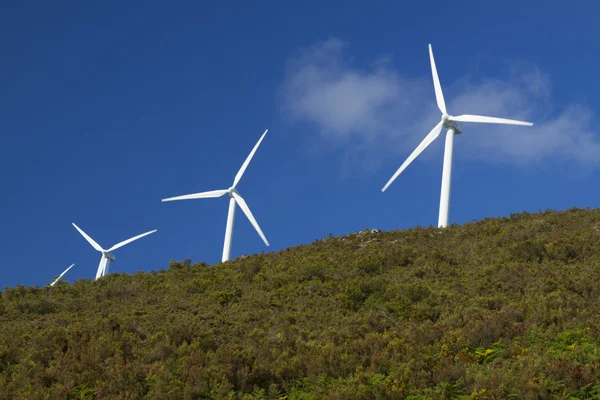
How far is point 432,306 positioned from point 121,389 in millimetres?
8929

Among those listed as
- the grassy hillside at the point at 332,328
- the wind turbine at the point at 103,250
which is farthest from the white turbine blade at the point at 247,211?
the grassy hillside at the point at 332,328

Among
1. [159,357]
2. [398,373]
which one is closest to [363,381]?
[398,373]

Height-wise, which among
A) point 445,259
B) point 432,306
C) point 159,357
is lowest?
point 159,357

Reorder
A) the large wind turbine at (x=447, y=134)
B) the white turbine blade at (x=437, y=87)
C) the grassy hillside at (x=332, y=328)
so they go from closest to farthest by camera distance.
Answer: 1. the grassy hillside at (x=332, y=328)
2. the large wind turbine at (x=447, y=134)
3. the white turbine blade at (x=437, y=87)

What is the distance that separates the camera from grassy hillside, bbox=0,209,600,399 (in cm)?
1217

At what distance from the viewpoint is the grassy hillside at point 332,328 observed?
12.2 metres

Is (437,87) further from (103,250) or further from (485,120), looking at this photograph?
(103,250)

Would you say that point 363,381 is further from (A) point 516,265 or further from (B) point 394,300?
(A) point 516,265

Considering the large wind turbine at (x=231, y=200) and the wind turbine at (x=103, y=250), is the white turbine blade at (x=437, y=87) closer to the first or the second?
the large wind turbine at (x=231, y=200)

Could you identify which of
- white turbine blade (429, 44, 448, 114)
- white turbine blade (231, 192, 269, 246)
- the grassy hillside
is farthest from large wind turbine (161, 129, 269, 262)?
the grassy hillside

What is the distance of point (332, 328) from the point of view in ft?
Result: 53.2

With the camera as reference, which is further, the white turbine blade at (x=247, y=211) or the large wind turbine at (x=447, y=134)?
the white turbine blade at (x=247, y=211)

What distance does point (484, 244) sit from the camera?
25703 millimetres

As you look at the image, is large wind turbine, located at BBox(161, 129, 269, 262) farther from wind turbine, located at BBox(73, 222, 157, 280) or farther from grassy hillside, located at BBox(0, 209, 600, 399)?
grassy hillside, located at BBox(0, 209, 600, 399)
